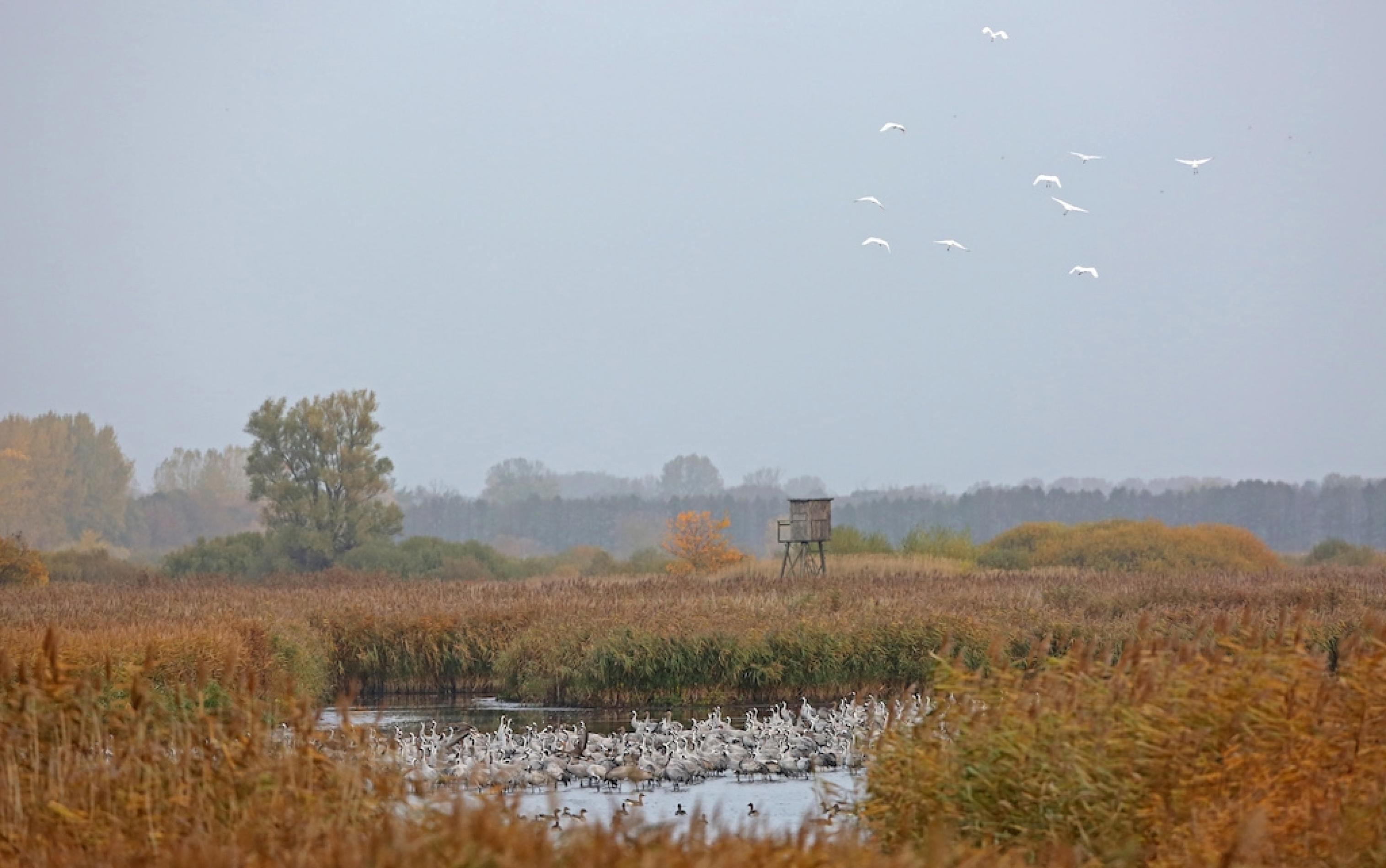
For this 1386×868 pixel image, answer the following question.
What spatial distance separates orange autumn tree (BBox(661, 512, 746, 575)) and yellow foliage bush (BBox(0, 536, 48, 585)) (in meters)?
18.7

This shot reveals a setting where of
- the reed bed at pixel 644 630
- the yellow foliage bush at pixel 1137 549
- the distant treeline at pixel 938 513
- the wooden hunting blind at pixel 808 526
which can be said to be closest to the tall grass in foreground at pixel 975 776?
the reed bed at pixel 644 630

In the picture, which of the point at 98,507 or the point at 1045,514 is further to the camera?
the point at 1045,514

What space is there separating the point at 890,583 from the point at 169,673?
16830mm

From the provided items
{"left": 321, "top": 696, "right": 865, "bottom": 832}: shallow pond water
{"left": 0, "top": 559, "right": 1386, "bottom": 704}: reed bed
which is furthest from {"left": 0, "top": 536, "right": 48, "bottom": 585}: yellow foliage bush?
Result: {"left": 321, "top": 696, "right": 865, "bottom": 832}: shallow pond water

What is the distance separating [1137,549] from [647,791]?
3428cm

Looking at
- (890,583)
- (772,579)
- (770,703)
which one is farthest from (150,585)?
(770,703)

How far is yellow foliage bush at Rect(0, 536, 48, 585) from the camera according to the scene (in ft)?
139

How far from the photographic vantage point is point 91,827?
747 centimetres

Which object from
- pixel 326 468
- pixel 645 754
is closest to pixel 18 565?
pixel 326 468

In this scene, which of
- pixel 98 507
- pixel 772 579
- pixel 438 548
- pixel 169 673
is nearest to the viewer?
pixel 169 673

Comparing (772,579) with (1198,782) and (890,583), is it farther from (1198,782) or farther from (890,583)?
(1198,782)

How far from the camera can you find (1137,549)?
1854 inches

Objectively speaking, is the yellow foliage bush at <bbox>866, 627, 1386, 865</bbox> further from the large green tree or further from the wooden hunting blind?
the large green tree

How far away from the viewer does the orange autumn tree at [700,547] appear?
173 feet
